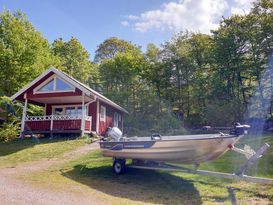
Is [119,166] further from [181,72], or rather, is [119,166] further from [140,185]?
[181,72]

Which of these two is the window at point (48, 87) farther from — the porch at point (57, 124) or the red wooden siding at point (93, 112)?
the red wooden siding at point (93, 112)

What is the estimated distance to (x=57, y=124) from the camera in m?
17.8

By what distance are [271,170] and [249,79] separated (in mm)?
18757

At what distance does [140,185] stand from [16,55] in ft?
58.0

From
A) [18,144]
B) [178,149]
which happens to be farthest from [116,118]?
[178,149]

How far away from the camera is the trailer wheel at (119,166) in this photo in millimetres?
8516

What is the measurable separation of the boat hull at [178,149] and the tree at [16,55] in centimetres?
1596

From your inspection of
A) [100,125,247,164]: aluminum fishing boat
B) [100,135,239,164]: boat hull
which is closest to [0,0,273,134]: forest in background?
[100,125,247,164]: aluminum fishing boat

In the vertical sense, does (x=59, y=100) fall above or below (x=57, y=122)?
above

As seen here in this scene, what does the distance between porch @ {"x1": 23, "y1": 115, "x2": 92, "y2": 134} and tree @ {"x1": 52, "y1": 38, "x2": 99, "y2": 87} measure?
17037 millimetres

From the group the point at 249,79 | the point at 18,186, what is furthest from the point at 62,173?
the point at 249,79

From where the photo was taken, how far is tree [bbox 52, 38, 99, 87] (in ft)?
117

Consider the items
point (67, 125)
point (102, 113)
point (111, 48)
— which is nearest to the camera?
point (67, 125)

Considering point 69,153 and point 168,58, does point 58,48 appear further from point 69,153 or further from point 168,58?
point 69,153
